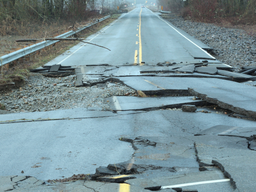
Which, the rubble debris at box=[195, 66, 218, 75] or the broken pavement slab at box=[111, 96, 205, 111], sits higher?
the rubble debris at box=[195, 66, 218, 75]

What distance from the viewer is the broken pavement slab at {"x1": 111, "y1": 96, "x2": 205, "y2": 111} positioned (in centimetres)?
731

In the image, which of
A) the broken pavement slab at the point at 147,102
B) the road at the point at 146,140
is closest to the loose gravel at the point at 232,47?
the road at the point at 146,140

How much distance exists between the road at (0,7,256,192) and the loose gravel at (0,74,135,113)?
16.0 inches

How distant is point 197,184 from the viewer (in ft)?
11.0

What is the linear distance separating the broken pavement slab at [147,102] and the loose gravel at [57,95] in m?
0.30

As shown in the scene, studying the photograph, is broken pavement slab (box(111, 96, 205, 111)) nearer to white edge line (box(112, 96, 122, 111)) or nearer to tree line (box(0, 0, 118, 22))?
white edge line (box(112, 96, 122, 111))

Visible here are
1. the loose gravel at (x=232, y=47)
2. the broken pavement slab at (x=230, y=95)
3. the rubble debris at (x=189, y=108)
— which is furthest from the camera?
the loose gravel at (x=232, y=47)

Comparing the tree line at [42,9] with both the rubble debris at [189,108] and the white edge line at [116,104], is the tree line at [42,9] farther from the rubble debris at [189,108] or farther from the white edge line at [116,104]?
the rubble debris at [189,108]

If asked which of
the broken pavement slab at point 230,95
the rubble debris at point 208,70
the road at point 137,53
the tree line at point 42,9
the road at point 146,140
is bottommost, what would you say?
the road at point 146,140

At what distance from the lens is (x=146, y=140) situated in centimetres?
503

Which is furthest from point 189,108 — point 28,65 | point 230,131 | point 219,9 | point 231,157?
point 219,9

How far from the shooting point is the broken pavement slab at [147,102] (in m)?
7.31

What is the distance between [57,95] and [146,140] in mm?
4539

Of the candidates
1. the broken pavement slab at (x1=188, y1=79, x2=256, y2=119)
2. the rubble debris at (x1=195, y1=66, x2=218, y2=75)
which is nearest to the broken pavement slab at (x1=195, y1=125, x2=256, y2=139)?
the broken pavement slab at (x1=188, y1=79, x2=256, y2=119)
